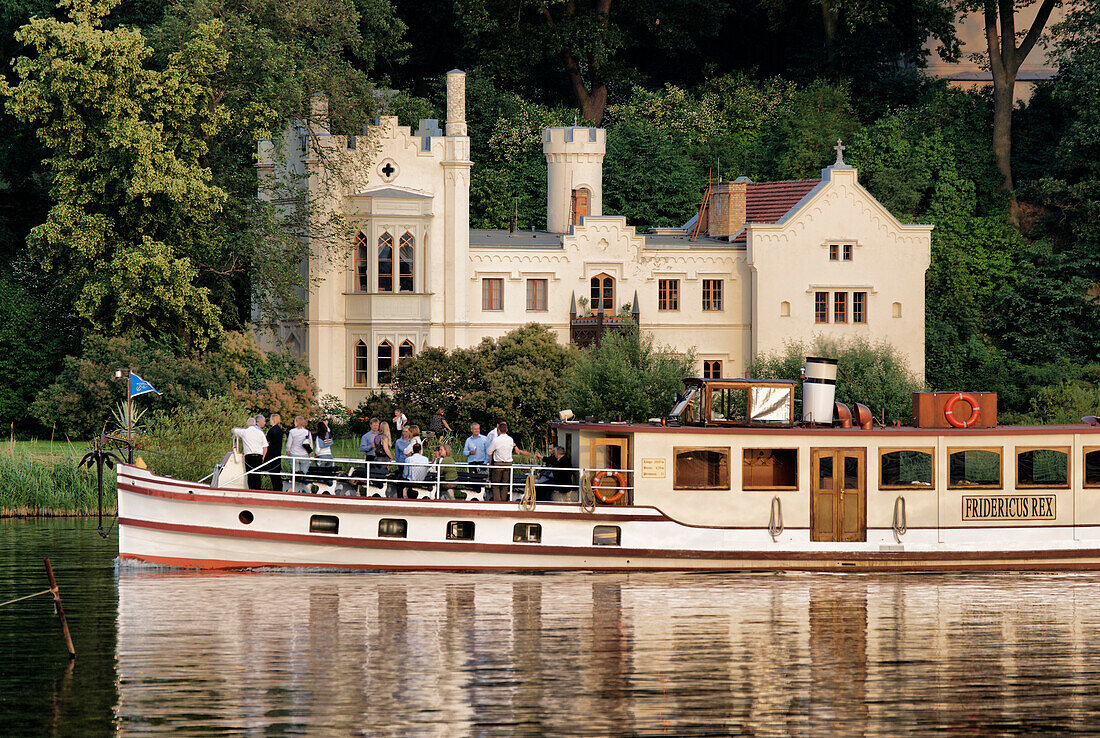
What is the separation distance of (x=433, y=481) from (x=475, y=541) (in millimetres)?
1447

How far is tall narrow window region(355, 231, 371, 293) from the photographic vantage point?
188 ft

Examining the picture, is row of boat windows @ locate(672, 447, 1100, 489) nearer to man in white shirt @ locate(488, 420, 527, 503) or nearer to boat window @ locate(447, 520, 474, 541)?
man in white shirt @ locate(488, 420, 527, 503)

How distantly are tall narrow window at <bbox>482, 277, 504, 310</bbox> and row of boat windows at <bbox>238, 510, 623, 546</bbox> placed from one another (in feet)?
93.7

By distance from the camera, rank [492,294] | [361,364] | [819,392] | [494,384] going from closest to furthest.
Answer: [819,392] < [494,384] < [361,364] < [492,294]

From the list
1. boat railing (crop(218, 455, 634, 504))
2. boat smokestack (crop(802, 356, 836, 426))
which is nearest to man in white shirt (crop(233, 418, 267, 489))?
boat railing (crop(218, 455, 634, 504))

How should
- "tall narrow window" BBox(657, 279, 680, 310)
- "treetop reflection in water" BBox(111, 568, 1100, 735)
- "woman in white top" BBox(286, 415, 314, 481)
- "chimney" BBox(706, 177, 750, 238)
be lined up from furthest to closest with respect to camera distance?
"chimney" BBox(706, 177, 750, 238), "tall narrow window" BBox(657, 279, 680, 310), "woman in white top" BBox(286, 415, 314, 481), "treetop reflection in water" BBox(111, 568, 1100, 735)

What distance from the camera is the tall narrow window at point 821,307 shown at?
198 feet

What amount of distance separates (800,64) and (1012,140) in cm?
1135

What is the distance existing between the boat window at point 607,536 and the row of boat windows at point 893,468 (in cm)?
133

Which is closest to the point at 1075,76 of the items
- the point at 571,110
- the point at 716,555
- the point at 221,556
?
the point at 571,110

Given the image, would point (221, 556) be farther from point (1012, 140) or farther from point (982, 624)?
point (1012, 140)

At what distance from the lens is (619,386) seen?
44.5 m

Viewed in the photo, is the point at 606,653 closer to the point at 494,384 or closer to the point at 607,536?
the point at 607,536

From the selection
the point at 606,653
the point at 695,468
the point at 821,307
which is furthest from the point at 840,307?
the point at 606,653
